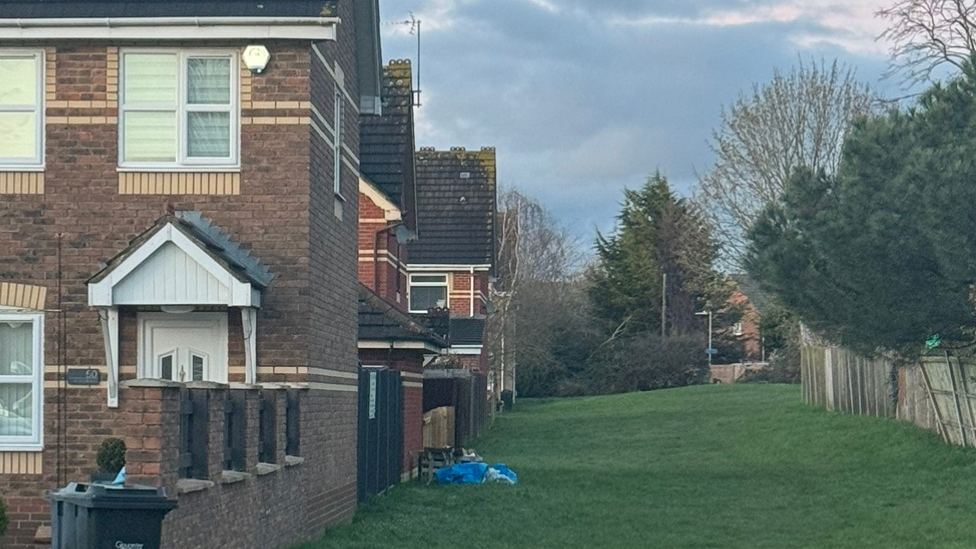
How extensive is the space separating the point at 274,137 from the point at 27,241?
272 centimetres

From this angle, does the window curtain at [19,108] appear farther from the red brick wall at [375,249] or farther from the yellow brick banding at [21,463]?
the red brick wall at [375,249]

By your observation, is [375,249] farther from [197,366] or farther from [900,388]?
[197,366]

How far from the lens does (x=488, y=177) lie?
157ft

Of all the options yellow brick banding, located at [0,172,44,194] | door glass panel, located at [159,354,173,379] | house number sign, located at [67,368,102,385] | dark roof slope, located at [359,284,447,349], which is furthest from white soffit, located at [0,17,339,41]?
dark roof slope, located at [359,284,447,349]

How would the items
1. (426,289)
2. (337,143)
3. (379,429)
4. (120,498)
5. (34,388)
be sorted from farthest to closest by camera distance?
(426,289), (379,429), (337,143), (34,388), (120,498)

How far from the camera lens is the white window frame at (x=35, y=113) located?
1509 cm

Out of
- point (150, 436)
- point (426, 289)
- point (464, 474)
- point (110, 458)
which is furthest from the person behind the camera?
point (426, 289)

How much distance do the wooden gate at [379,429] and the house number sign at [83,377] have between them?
575 cm

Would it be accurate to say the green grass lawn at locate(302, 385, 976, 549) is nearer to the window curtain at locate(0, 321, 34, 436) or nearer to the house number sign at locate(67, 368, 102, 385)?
the house number sign at locate(67, 368, 102, 385)

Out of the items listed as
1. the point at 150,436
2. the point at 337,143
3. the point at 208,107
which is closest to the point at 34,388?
the point at 208,107

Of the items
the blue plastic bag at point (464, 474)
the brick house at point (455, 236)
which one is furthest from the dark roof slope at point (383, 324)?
the brick house at point (455, 236)

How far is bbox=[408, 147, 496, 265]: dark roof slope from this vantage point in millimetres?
47812

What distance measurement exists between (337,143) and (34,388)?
4.63m

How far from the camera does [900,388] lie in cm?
3212
